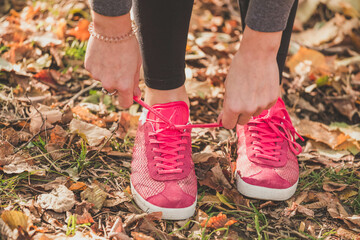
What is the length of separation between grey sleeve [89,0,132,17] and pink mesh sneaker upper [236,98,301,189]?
0.65 meters

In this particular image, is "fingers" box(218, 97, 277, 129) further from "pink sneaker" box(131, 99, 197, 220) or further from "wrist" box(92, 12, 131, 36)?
"wrist" box(92, 12, 131, 36)

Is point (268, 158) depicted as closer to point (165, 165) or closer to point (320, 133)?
point (165, 165)

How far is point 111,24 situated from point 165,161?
0.48 meters

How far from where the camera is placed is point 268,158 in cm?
129

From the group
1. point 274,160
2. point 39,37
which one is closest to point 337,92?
point 274,160

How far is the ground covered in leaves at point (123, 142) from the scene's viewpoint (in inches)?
44.2

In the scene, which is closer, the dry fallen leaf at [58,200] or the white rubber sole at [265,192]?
the dry fallen leaf at [58,200]

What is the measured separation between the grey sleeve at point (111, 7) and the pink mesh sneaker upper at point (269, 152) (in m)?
0.65

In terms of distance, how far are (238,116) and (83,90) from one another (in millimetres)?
932

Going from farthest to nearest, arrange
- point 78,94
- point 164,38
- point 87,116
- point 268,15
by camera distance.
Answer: point 78,94, point 87,116, point 164,38, point 268,15

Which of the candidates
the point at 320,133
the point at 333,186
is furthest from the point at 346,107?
the point at 333,186

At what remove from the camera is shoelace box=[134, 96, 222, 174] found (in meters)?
1.21

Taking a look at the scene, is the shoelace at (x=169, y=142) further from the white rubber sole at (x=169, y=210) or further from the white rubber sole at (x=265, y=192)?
the white rubber sole at (x=265, y=192)

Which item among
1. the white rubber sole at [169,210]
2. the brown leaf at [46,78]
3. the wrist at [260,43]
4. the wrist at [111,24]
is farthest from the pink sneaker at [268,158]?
the brown leaf at [46,78]
